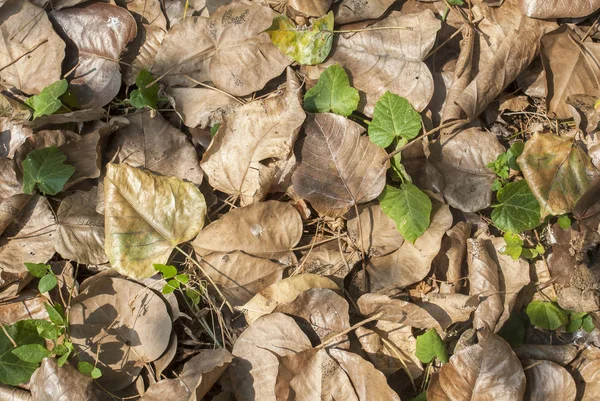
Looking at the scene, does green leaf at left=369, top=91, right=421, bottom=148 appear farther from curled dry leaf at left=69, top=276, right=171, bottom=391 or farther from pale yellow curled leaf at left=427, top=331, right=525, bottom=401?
curled dry leaf at left=69, top=276, right=171, bottom=391

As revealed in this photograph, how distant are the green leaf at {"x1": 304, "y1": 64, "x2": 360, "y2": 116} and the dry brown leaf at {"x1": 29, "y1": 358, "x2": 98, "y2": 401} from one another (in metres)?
1.24

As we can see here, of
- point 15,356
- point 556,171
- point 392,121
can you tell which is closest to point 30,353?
point 15,356

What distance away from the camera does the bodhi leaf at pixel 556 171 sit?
199 cm

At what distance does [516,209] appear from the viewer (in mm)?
2047

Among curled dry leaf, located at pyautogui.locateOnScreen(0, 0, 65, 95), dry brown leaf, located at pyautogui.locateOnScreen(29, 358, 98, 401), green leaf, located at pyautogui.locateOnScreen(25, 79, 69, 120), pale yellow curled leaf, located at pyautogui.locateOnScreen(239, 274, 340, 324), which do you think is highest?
curled dry leaf, located at pyautogui.locateOnScreen(0, 0, 65, 95)

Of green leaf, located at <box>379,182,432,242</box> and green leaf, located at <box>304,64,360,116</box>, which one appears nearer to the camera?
green leaf, located at <box>379,182,432,242</box>

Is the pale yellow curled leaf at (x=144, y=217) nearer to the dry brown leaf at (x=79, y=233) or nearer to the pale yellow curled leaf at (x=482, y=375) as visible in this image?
the dry brown leaf at (x=79, y=233)

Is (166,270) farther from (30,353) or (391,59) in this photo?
(391,59)

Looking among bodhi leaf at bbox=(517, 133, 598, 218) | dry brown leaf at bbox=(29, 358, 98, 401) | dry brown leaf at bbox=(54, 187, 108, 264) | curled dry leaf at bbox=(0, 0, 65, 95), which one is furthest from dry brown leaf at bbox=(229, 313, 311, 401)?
curled dry leaf at bbox=(0, 0, 65, 95)

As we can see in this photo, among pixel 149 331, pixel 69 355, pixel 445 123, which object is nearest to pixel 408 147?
pixel 445 123

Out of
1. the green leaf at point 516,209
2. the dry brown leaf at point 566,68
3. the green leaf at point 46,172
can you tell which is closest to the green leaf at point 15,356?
the green leaf at point 46,172

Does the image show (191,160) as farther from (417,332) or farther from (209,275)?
(417,332)

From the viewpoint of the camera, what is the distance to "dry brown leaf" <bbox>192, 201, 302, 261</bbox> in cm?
204

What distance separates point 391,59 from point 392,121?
0.86 ft
